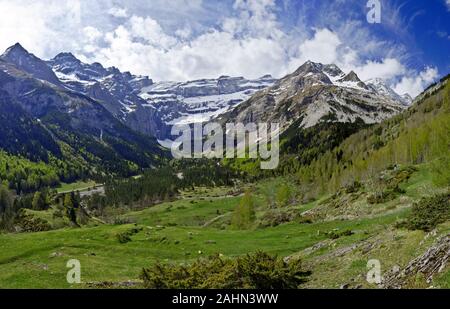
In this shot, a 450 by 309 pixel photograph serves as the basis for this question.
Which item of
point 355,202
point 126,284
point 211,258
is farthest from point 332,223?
point 126,284

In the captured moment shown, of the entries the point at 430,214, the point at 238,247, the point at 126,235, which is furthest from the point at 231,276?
the point at 126,235

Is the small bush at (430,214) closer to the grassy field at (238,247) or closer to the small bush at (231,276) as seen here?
the grassy field at (238,247)

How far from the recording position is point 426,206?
41.0 m

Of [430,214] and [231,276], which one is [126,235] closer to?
[231,276]

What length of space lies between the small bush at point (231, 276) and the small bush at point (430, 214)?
36.5 ft

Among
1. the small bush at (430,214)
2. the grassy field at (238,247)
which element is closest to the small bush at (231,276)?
the grassy field at (238,247)

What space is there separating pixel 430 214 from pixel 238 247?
30051 millimetres

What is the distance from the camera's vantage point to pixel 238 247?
62406mm

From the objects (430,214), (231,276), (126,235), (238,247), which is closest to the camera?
(231,276)

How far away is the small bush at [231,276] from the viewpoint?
1286 inches

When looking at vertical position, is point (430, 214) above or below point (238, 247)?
above
